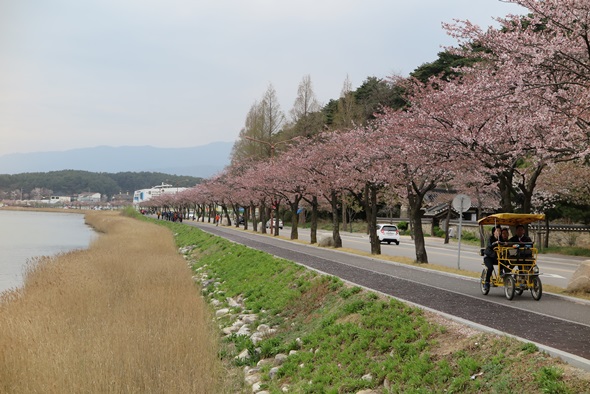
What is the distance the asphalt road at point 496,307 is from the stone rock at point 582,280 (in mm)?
806

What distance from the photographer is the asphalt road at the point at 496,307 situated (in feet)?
28.6

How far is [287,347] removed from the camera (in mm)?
12148

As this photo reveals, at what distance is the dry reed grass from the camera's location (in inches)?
389

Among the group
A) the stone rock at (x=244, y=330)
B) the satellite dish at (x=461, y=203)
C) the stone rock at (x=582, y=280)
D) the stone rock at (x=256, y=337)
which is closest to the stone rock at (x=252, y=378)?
the stone rock at (x=256, y=337)

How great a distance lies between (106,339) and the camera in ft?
39.4

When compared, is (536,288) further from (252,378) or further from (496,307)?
(252,378)

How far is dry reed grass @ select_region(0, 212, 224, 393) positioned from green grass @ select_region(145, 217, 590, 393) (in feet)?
3.93

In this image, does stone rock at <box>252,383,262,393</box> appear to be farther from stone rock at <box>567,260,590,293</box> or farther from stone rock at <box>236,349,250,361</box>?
stone rock at <box>567,260,590,293</box>

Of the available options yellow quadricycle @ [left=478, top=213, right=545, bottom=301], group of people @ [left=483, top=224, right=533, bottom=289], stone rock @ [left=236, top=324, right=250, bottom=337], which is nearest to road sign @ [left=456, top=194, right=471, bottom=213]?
group of people @ [left=483, top=224, right=533, bottom=289]

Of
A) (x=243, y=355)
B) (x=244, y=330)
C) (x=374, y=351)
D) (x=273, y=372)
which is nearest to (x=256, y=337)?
(x=243, y=355)

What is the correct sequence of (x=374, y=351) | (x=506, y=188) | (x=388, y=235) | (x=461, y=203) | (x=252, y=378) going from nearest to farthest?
(x=374, y=351) → (x=252, y=378) → (x=506, y=188) → (x=461, y=203) → (x=388, y=235)

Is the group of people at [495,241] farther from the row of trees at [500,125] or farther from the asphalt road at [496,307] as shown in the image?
the row of trees at [500,125]

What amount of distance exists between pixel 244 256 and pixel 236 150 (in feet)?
204

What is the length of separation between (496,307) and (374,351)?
Result: 369 centimetres
